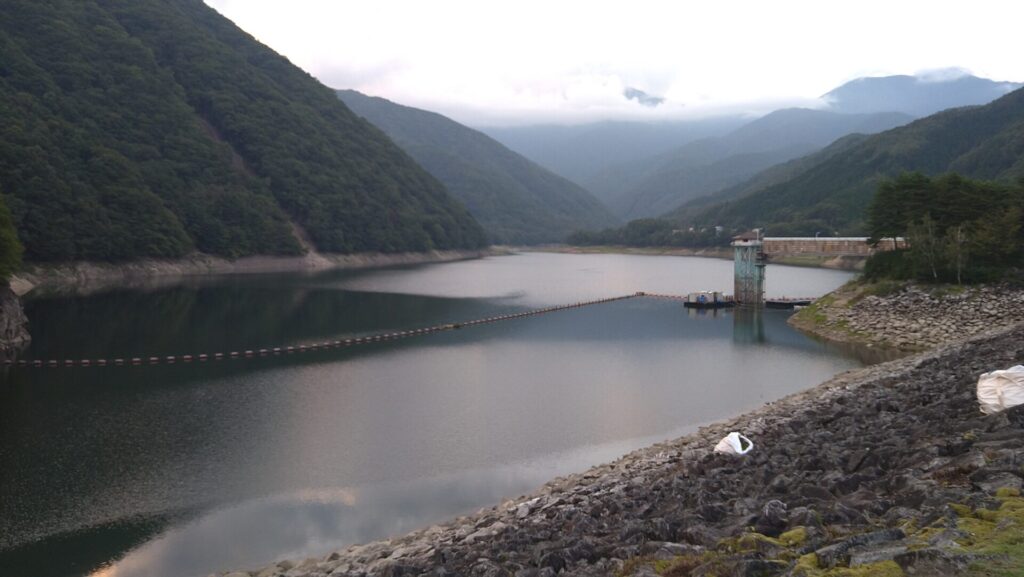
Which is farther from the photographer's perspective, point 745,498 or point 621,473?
point 621,473

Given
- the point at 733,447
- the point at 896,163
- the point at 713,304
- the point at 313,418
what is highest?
the point at 896,163

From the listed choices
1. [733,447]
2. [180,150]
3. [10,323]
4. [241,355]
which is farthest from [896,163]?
[733,447]

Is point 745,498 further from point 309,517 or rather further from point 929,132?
point 929,132

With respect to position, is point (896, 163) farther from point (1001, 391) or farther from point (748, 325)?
point (1001, 391)

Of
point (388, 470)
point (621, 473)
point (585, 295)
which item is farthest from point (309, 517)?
point (585, 295)

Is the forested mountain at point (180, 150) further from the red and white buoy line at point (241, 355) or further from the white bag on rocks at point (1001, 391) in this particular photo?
the white bag on rocks at point (1001, 391)

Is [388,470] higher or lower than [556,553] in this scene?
lower

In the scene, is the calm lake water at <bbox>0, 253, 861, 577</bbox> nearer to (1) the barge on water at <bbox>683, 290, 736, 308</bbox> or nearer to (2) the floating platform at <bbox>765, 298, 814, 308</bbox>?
(2) the floating platform at <bbox>765, 298, 814, 308</bbox>
